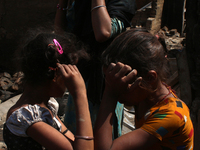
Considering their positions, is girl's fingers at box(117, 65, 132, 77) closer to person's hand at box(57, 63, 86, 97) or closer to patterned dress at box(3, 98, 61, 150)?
person's hand at box(57, 63, 86, 97)

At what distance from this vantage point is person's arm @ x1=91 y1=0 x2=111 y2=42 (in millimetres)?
1653

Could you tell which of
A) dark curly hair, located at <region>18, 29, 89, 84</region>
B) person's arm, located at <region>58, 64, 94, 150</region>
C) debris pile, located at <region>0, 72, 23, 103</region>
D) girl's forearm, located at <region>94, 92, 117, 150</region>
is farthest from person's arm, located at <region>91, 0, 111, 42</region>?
debris pile, located at <region>0, 72, 23, 103</region>

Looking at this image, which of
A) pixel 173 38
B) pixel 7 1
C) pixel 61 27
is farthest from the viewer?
pixel 173 38

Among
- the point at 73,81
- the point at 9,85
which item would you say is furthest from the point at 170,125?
the point at 9,85

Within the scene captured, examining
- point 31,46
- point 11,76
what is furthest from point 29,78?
point 11,76

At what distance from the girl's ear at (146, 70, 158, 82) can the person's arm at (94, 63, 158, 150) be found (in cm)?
9

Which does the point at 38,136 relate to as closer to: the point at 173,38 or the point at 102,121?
the point at 102,121

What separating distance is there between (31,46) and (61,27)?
0.68 m

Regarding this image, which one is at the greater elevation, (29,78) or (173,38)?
(29,78)

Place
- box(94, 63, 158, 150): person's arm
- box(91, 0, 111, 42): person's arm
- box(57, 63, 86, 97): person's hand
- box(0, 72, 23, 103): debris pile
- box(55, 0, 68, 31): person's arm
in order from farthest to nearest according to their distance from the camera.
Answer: box(0, 72, 23, 103): debris pile
box(55, 0, 68, 31): person's arm
box(91, 0, 111, 42): person's arm
box(57, 63, 86, 97): person's hand
box(94, 63, 158, 150): person's arm

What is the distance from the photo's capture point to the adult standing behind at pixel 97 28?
1.67 metres

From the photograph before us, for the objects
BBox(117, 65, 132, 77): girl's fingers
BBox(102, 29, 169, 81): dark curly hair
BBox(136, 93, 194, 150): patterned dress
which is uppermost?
BBox(102, 29, 169, 81): dark curly hair

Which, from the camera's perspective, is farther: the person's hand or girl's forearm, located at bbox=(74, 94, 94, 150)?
the person's hand

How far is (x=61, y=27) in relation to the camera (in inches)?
80.5
